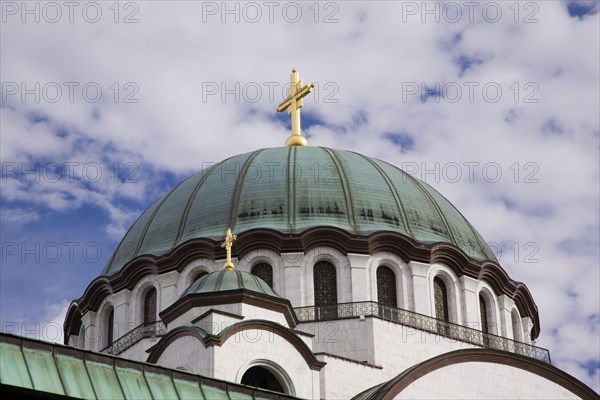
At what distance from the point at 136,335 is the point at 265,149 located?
8.19m

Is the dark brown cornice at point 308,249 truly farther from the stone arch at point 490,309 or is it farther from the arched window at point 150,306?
the arched window at point 150,306

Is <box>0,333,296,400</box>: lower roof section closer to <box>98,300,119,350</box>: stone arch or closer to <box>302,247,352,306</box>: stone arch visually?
<box>302,247,352,306</box>: stone arch

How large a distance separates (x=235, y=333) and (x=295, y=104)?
14423 millimetres

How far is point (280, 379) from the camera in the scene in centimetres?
3028

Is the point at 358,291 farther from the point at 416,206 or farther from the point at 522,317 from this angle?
the point at 522,317

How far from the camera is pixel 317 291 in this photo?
120ft

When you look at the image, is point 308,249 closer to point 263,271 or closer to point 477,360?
point 263,271

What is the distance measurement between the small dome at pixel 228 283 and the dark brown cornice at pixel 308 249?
427 cm

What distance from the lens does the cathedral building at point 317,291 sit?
101 ft

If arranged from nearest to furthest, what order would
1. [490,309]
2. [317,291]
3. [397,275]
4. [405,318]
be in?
[405,318] → [317,291] → [397,275] → [490,309]

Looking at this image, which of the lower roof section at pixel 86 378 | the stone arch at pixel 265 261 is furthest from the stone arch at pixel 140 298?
the lower roof section at pixel 86 378

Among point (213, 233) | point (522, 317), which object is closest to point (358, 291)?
point (213, 233)

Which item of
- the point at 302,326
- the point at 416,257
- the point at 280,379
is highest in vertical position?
the point at 416,257

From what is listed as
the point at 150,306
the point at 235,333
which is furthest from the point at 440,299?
the point at 235,333
